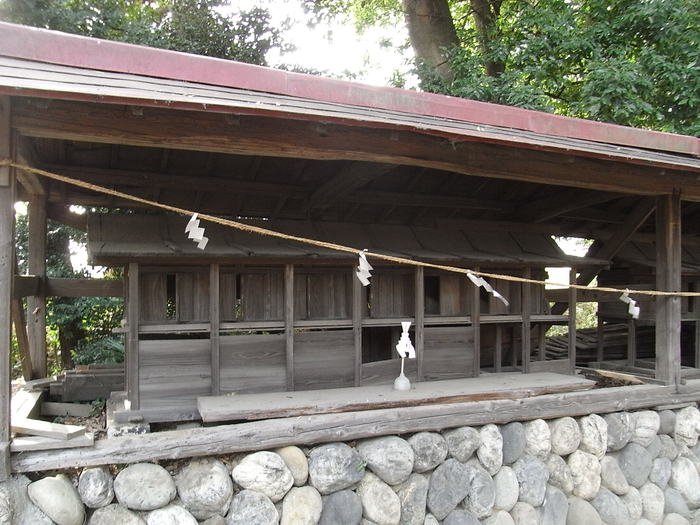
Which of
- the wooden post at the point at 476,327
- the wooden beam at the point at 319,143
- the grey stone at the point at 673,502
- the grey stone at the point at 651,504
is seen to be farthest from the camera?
the wooden post at the point at 476,327

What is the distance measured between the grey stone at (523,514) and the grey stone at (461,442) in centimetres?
64

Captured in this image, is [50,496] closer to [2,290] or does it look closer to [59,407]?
[2,290]

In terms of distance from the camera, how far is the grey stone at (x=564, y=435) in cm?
407

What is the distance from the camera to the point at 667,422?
457 cm

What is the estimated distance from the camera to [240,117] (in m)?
2.91

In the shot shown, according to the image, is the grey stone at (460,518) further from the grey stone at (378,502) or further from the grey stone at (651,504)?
the grey stone at (651,504)

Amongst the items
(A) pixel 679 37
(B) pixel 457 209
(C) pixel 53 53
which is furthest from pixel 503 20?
(C) pixel 53 53

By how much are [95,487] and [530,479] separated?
10.0 ft

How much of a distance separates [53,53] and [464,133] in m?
2.30

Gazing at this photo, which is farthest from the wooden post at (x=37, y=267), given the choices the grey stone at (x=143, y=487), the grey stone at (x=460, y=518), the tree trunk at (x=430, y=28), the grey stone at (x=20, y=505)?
the tree trunk at (x=430, y=28)

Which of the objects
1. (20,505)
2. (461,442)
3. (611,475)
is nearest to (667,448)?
(611,475)

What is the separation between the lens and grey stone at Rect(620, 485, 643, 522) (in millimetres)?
4309

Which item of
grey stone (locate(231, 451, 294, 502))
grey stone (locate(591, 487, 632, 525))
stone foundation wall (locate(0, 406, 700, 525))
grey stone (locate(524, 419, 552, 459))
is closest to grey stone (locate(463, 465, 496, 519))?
stone foundation wall (locate(0, 406, 700, 525))

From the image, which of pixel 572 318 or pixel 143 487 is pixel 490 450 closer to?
pixel 572 318
